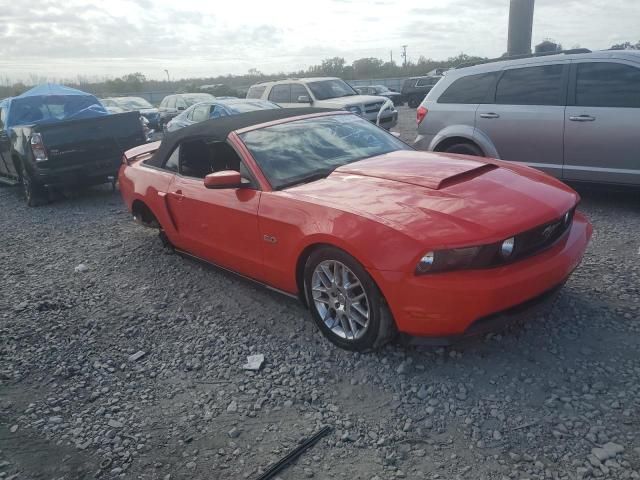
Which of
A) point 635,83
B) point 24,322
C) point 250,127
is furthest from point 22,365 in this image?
point 635,83

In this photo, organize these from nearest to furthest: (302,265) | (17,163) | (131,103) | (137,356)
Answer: (302,265)
(137,356)
(17,163)
(131,103)

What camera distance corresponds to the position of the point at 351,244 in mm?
3031

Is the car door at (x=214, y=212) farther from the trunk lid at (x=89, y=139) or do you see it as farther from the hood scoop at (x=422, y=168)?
the trunk lid at (x=89, y=139)

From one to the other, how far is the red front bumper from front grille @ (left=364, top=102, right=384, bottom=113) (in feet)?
35.7

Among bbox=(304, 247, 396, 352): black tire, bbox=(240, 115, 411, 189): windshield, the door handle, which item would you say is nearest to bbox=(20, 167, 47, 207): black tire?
bbox=(240, 115, 411, 189): windshield

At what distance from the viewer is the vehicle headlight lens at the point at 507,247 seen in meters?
2.87

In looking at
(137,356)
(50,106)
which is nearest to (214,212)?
(137,356)

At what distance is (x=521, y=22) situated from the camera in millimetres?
15773

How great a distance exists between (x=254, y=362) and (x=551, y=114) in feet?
14.9

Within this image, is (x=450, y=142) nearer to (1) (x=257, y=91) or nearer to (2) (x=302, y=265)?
(2) (x=302, y=265)

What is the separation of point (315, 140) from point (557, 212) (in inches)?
78.2

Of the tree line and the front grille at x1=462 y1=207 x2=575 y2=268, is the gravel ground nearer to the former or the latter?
the front grille at x1=462 y1=207 x2=575 y2=268

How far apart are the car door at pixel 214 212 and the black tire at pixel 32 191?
5444 millimetres

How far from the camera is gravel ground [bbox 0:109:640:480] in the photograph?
2.48 meters
